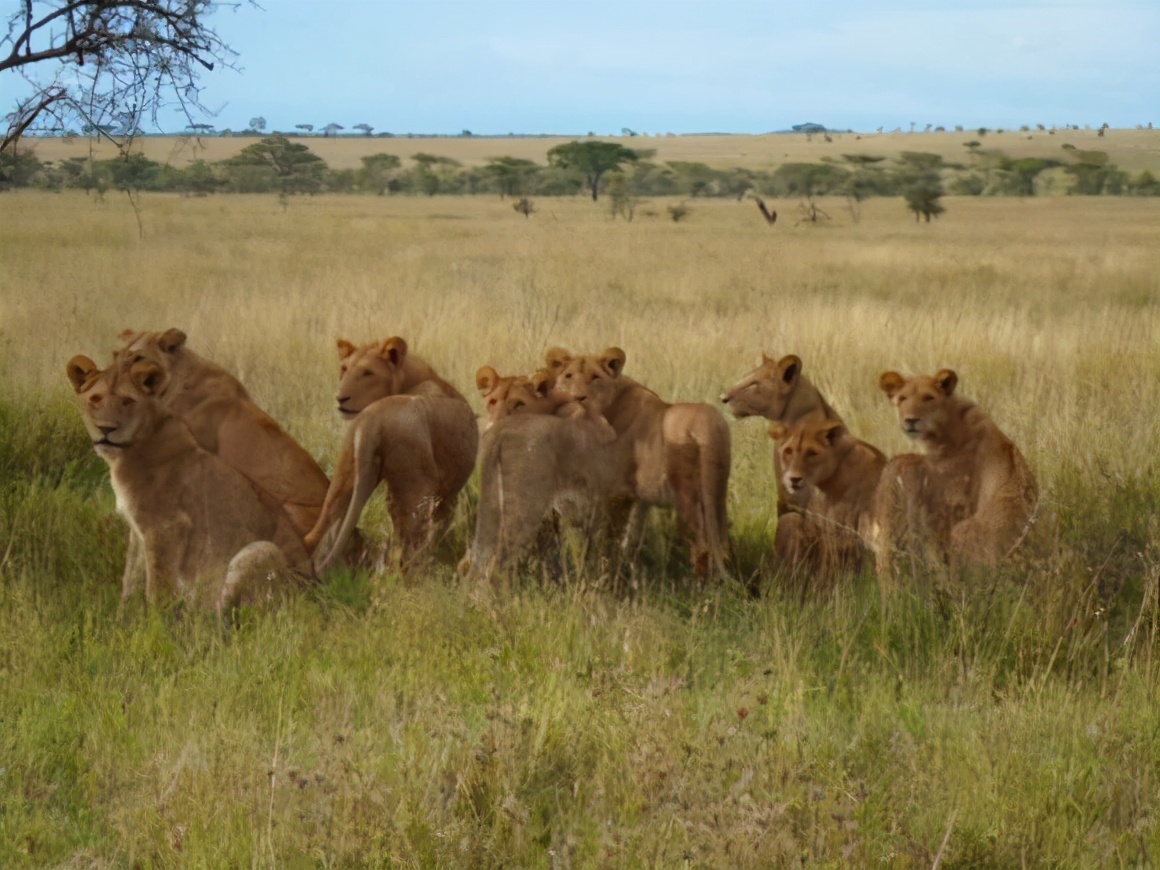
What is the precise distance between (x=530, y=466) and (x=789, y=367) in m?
1.60

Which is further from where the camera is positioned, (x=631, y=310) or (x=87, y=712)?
(x=631, y=310)

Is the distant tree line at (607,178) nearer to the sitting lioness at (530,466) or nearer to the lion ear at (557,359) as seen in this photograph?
the lion ear at (557,359)

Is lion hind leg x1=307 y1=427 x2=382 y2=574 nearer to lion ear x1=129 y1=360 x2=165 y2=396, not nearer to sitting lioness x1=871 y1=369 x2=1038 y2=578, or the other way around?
lion ear x1=129 y1=360 x2=165 y2=396

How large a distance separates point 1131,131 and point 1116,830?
126963mm

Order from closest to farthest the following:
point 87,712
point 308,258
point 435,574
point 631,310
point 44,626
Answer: point 87,712 < point 44,626 < point 435,574 < point 631,310 < point 308,258

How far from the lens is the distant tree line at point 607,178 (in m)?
56.2

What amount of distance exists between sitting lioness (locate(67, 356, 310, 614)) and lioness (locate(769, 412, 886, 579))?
2236 mm

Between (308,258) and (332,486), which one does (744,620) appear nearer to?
(332,486)

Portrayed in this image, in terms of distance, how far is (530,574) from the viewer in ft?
20.0

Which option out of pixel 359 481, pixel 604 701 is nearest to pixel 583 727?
pixel 604 701

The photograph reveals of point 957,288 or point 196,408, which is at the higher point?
point 196,408

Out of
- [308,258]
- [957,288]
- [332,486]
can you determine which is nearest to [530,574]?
[332,486]

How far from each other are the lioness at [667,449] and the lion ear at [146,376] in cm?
182

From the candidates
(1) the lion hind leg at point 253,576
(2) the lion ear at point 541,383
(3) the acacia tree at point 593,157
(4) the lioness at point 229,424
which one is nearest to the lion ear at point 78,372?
(4) the lioness at point 229,424
